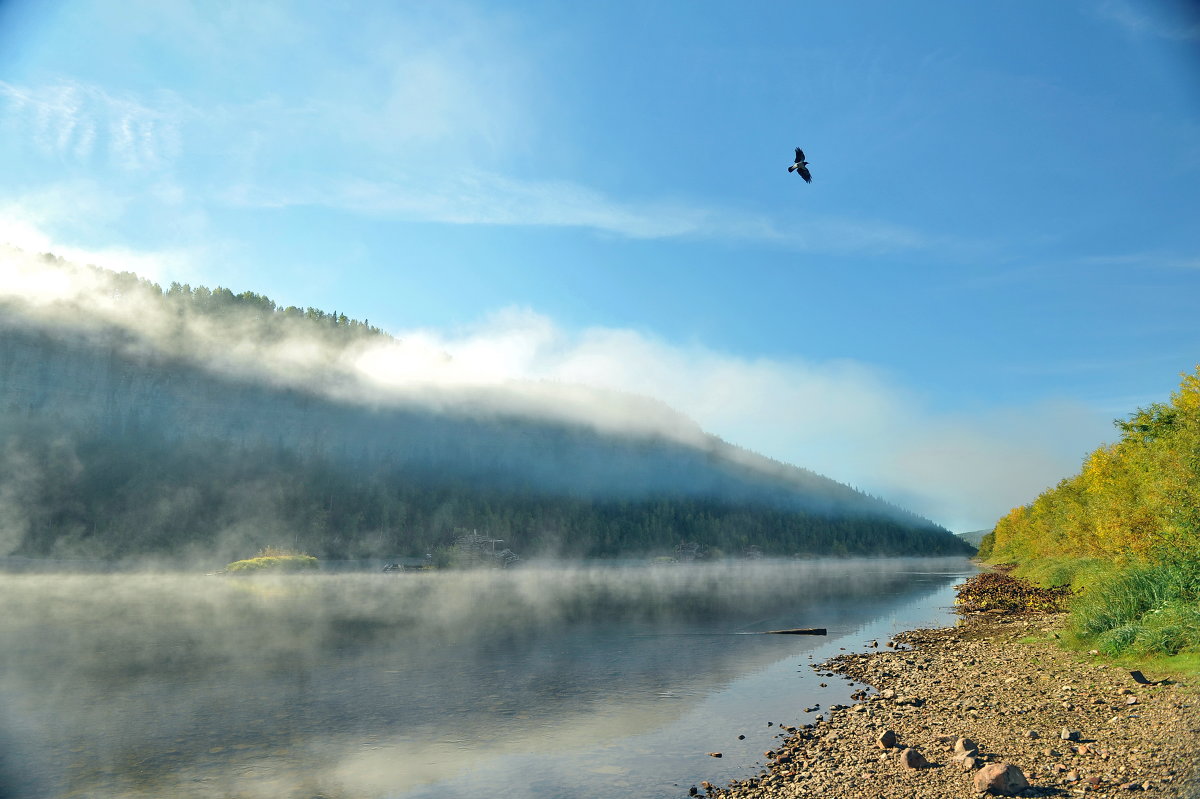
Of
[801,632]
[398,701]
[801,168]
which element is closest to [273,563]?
[801,632]

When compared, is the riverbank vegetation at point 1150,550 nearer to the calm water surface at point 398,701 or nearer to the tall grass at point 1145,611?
the tall grass at point 1145,611

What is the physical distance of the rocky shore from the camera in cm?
1484

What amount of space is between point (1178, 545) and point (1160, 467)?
6.83 m

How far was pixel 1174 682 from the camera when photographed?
68.6 feet

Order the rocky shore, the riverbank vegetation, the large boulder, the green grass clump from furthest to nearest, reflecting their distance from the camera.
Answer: the green grass clump
the riverbank vegetation
the rocky shore
the large boulder

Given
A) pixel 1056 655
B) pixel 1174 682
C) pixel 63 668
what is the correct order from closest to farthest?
pixel 1174 682 < pixel 1056 655 < pixel 63 668

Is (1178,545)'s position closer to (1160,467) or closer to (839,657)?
(1160,467)

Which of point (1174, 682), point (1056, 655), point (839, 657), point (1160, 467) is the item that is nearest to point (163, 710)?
point (839, 657)

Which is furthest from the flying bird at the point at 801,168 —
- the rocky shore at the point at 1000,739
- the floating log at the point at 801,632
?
the floating log at the point at 801,632

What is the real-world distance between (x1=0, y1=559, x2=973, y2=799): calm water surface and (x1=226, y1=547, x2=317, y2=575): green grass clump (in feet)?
372

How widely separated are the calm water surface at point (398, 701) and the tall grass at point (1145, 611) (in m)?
11.1

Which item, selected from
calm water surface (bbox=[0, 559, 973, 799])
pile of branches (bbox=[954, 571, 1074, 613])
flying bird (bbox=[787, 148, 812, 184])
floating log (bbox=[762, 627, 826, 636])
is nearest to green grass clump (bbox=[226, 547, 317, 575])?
calm water surface (bbox=[0, 559, 973, 799])

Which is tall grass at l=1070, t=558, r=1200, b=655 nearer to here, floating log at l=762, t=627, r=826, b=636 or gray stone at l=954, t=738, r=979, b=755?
gray stone at l=954, t=738, r=979, b=755

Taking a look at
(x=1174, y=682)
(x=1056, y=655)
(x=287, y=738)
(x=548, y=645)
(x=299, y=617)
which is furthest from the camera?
(x=299, y=617)
